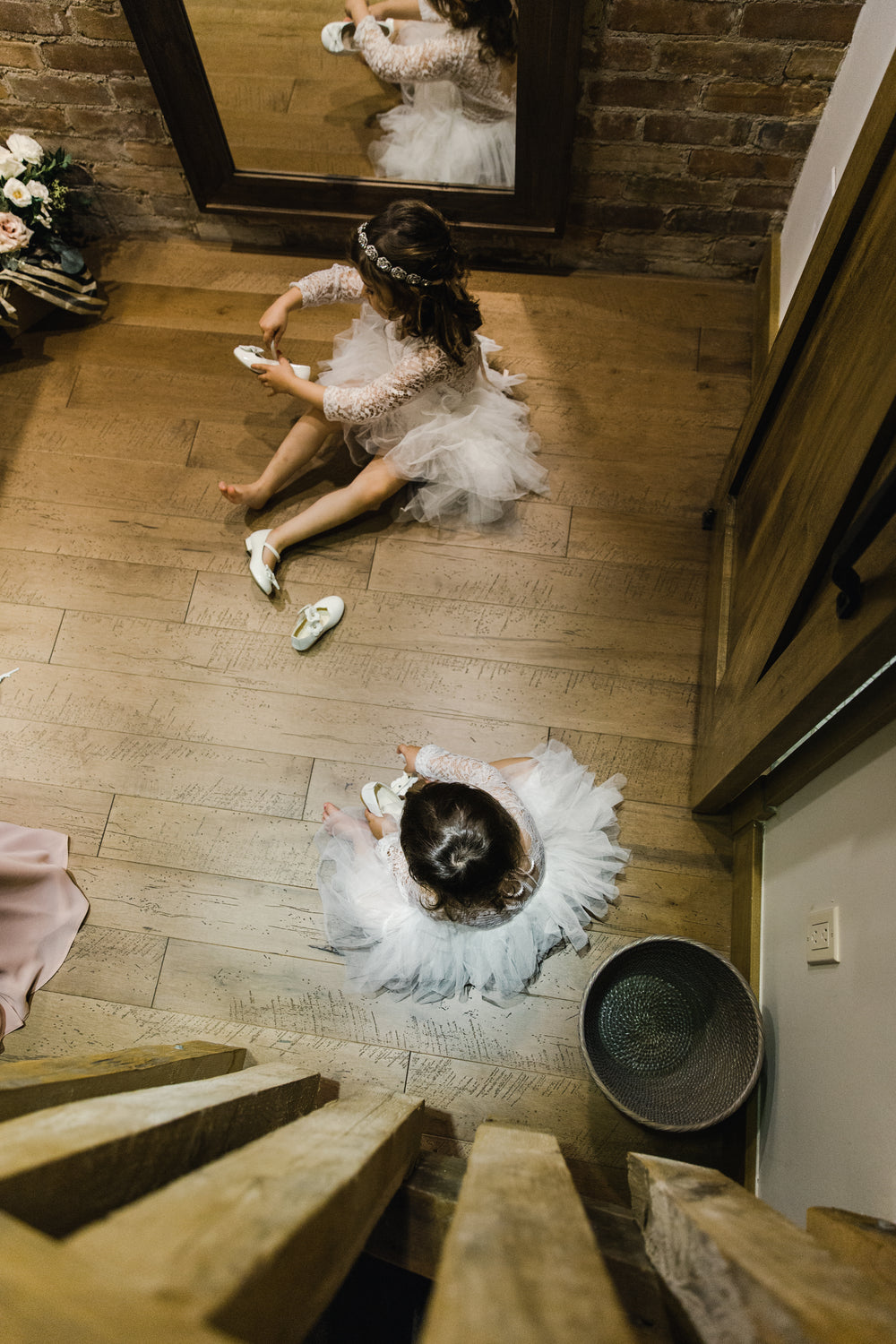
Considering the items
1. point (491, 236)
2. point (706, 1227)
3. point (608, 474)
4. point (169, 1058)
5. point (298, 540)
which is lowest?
point (169, 1058)

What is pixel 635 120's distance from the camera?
1966 millimetres

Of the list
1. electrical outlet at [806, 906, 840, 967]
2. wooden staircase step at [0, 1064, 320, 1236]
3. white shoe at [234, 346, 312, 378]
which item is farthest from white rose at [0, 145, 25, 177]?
electrical outlet at [806, 906, 840, 967]

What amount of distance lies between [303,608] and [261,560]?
172 millimetres

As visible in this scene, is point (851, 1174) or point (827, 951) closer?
point (851, 1174)

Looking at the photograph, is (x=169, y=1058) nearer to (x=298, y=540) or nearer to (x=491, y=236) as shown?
(x=298, y=540)

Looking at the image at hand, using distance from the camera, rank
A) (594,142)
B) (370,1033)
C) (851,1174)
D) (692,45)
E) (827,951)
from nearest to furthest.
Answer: (851,1174), (827,951), (370,1033), (692,45), (594,142)

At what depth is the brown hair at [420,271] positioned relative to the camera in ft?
5.34

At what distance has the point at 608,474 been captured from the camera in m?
2.12

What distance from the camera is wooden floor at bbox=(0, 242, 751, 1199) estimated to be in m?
1.66

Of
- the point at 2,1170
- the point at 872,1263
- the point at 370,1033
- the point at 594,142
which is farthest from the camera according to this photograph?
the point at 594,142

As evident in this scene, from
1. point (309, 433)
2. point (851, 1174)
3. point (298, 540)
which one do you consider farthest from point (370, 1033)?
point (309, 433)

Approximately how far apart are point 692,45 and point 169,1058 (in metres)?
2.42

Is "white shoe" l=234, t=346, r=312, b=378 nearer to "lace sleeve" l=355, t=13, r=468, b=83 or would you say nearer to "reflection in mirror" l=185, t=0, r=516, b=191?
"reflection in mirror" l=185, t=0, r=516, b=191

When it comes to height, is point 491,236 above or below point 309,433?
above
